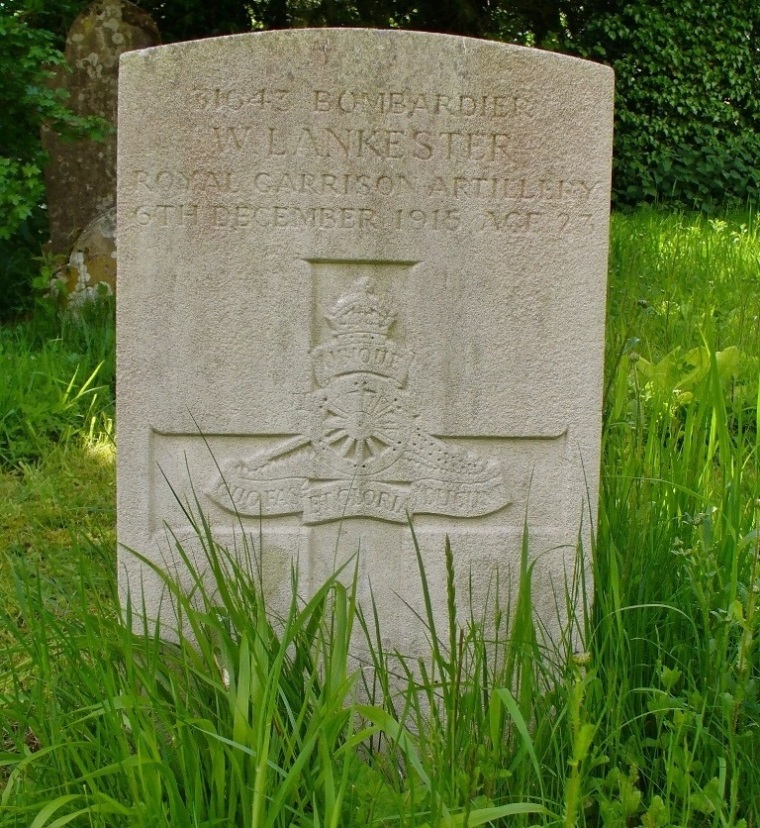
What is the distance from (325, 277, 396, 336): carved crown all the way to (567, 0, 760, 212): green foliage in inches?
270

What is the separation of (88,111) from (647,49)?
205 inches

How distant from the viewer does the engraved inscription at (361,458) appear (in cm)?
227

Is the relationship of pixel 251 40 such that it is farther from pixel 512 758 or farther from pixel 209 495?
pixel 512 758

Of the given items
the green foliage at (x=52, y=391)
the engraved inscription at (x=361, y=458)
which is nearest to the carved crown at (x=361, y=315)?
the engraved inscription at (x=361, y=458)

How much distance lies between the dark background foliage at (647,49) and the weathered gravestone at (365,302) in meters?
6.46

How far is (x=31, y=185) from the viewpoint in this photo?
4.77 m

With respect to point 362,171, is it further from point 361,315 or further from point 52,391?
point 52,391

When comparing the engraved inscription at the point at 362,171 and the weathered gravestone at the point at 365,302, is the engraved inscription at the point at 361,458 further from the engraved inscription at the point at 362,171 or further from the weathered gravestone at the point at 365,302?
the engraved inscription at the point at 362,171

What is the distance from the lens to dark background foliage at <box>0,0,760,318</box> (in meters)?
8.56

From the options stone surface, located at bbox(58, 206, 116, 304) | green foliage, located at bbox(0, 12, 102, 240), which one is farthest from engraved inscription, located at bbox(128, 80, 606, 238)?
stone surface, located at bbox(58, 206, 116, 304)

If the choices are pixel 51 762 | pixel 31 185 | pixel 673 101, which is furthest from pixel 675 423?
pixel 673 101

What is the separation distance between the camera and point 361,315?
2266mm

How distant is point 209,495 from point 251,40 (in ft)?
3.15

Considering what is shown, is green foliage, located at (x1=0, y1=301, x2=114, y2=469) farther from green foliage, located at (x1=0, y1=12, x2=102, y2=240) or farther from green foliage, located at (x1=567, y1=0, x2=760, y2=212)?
green foliage, located at (x1=567, y1=0, x2=760, y2=212)
